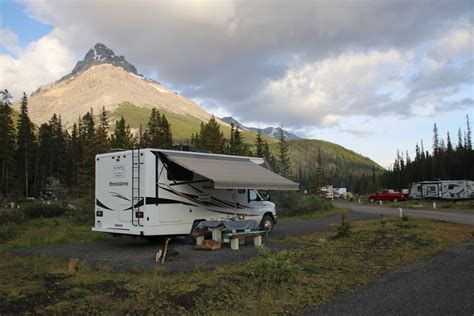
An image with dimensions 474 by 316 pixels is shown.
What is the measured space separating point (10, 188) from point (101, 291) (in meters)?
49.3

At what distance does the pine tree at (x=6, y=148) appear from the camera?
158 ft

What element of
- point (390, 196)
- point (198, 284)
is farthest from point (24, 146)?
point (198, 284)

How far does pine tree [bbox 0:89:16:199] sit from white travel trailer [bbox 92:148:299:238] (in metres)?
40.6

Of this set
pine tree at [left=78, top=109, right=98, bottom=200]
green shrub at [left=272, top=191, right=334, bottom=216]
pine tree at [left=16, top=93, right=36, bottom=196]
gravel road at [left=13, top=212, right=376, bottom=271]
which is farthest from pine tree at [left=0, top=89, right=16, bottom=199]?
gravel road at [left=13, top=212, right=376, bottom=271]

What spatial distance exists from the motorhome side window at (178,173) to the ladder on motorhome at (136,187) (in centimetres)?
91

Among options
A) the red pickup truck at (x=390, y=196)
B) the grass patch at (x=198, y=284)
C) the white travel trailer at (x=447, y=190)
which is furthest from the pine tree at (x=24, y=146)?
the grass patch at (x=198, y=284)

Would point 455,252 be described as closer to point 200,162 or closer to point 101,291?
point 200,162

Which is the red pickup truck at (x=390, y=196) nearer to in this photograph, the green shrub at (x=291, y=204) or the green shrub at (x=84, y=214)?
the green shrub at (x=291, y=204)

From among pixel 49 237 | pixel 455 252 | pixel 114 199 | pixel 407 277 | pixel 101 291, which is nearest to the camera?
pixel 101 291

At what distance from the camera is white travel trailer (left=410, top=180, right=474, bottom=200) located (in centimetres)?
4356

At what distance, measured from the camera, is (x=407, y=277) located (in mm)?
7641

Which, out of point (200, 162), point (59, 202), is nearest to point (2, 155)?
point (59, 202)

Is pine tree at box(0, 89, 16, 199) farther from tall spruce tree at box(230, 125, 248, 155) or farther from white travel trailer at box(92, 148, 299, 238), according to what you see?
white travel trailer at box(92, 148, 299, 238)

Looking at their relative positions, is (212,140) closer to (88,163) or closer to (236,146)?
(236,146)
